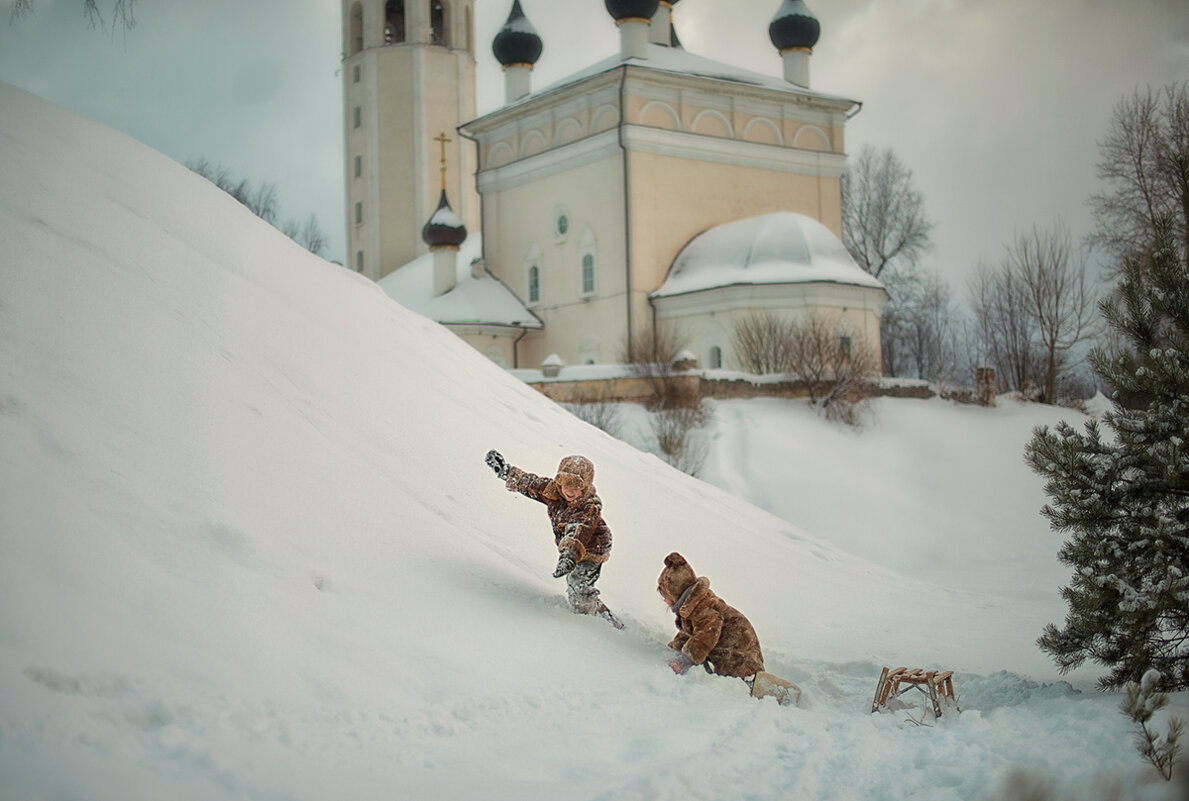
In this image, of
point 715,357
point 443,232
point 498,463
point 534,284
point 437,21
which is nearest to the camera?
point 498,463

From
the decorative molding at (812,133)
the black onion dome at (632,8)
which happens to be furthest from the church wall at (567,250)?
the decorative molding at (812,133)

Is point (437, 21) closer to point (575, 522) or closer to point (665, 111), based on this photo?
point (665, 111)

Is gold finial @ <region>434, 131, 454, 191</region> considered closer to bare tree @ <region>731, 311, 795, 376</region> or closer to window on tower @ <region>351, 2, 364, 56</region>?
window on tower @ <region>351, 2, 364, 56</region>

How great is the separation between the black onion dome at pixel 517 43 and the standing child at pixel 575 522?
31958 millimetres

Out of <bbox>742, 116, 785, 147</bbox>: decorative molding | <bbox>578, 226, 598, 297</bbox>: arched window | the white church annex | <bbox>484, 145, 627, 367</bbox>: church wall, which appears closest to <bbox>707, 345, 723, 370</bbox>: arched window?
the white church annex

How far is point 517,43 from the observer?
36000 millimetres

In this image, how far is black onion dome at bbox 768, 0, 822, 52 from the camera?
116 ft

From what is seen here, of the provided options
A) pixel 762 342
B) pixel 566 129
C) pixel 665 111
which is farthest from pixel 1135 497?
pixel 566 129

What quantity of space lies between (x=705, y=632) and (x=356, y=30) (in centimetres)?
4274

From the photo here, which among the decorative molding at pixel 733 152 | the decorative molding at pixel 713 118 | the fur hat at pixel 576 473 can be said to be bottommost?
the fur hat at pixel 576 473

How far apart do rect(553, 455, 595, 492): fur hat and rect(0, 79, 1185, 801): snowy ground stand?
2.27 feet

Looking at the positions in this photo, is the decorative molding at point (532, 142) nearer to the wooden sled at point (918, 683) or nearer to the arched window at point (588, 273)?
the arched window at point (588, 273)

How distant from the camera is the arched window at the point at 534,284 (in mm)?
34375

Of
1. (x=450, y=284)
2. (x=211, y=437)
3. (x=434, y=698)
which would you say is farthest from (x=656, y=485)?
(x=450, y=284)
